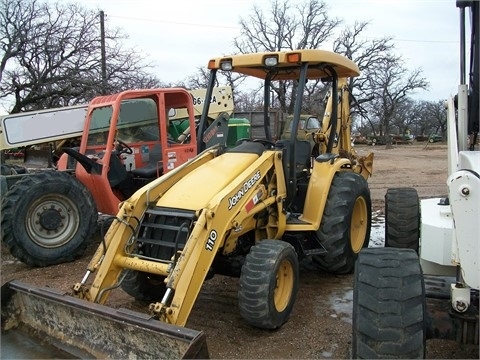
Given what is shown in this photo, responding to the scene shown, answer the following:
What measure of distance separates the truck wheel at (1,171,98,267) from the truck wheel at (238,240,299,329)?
3515 millimetres

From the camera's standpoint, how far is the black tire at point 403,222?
5.61 metres

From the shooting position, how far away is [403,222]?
18.6 feet

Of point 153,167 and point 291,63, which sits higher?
point 291,63

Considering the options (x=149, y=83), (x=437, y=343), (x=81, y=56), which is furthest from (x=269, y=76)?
(x=149, y=83)

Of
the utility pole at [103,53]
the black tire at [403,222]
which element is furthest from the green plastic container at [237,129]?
the utility pole at [103,53]

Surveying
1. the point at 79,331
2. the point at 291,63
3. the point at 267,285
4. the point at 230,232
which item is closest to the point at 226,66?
the point at 291,63

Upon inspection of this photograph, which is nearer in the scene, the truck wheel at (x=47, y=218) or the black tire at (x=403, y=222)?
the black tire at (x=403, y=222)

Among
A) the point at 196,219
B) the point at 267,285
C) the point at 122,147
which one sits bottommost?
the point at 267,285

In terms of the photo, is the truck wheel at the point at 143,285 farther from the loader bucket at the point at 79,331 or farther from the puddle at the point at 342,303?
the puddle at the point at 342,303

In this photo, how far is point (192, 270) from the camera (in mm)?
3814

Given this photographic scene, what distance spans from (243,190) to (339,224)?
1.37 meters

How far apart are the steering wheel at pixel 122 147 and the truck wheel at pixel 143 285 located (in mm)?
3014

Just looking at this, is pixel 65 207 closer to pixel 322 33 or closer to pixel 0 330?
pixel 0 330

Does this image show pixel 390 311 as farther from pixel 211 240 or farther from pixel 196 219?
pixel 196 219
